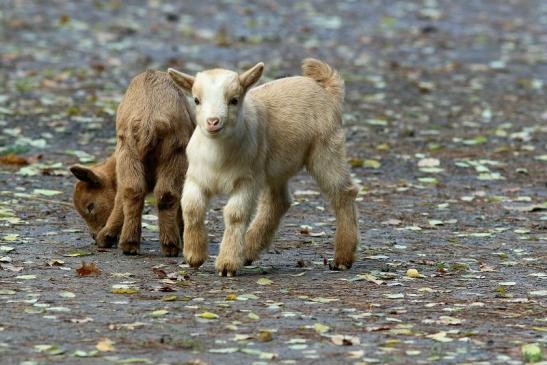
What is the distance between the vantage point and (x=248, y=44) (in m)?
22.9

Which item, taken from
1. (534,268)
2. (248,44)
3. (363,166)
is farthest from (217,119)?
(248,44)

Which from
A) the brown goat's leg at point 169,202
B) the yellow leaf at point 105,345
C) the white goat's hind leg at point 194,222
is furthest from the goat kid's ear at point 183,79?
the yellow leaf at point 105,345

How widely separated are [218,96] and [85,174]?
2.07 meters

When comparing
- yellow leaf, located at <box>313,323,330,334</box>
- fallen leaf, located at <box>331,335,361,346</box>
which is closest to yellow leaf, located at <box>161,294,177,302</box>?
→ yellow leaf, located at <box>313,323,330,334</box>

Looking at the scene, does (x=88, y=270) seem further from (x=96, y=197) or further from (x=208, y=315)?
(x=208, y=315)

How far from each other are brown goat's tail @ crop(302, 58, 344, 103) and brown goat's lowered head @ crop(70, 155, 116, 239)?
1.78 meters

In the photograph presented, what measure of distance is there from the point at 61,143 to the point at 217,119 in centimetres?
686

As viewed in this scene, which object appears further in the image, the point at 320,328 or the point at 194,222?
the point at 194,222

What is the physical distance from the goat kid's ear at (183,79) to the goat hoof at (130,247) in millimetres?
1512

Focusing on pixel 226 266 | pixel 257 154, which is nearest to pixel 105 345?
pixel 226 266

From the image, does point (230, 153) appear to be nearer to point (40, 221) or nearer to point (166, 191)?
point (166, 191)

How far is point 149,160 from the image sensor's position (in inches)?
400

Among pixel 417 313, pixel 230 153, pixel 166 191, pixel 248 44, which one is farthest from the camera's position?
pixel 248 44

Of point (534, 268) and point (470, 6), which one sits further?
point (470, 6)
